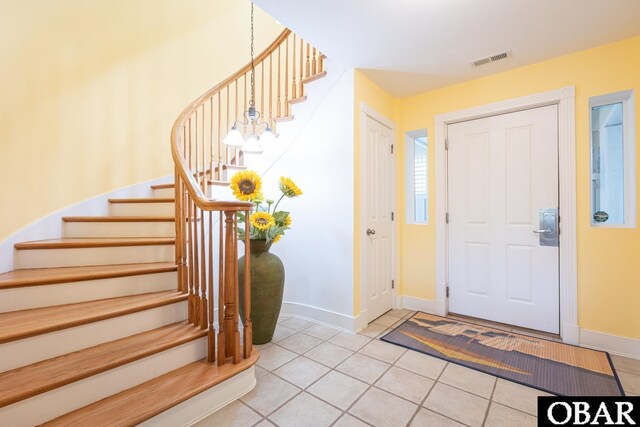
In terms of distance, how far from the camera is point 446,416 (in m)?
1.47

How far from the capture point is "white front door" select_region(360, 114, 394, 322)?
2.66 metres

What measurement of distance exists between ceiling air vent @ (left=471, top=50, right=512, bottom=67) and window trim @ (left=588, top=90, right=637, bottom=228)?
0.76 meters

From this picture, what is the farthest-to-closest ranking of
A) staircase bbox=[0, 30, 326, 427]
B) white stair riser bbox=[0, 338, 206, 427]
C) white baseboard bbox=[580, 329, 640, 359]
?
white baseboard bbox=[580, 329, 640, 359]
staircase bbox=[0, 30, 326, 427]
white stair riser bbox=[0, 338, 206, 427]

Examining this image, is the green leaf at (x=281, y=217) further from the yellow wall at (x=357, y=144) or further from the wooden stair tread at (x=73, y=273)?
the wooden stair tread at (x=73, y=273)

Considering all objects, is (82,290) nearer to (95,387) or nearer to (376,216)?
(95,387)

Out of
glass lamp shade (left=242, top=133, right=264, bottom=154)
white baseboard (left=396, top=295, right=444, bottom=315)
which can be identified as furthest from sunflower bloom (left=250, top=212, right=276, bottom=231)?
white baseboard (left=396, top=295, right=444, bottom=315)

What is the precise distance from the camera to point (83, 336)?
4.76 ft

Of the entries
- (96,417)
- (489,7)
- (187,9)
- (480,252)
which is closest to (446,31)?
(489,7)

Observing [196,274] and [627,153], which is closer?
[196,274]

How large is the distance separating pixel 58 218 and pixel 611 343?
4721mm

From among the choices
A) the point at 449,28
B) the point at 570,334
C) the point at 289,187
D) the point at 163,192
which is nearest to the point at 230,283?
the point at 289,187

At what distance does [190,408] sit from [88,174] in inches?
97.9

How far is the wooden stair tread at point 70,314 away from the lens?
1.30 metres

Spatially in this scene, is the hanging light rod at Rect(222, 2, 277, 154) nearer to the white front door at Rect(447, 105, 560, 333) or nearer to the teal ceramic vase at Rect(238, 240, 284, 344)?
the teal ceramic vase at Rect(238, 240, 284, 344)
